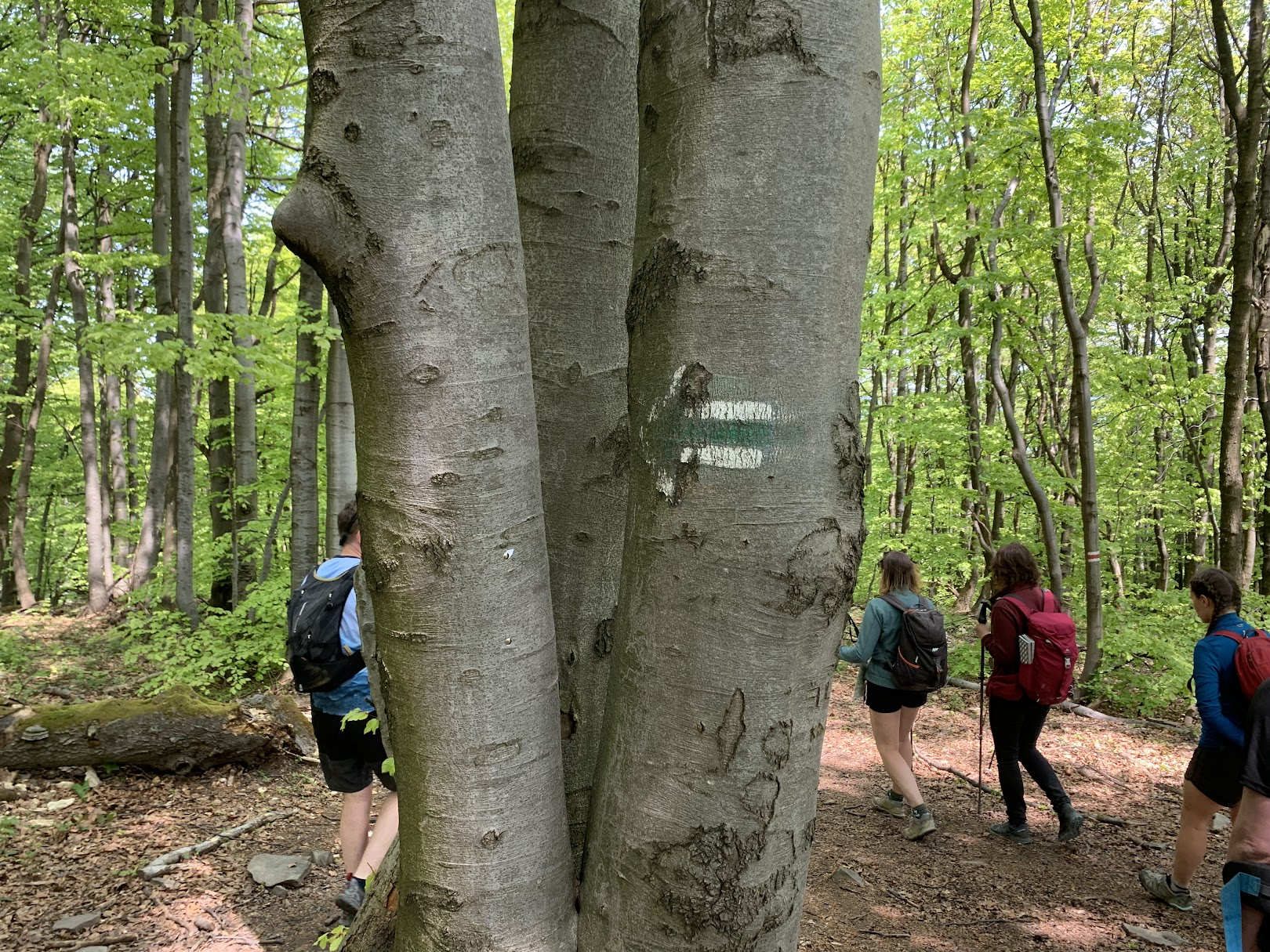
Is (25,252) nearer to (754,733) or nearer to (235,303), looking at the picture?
→ (235,303)

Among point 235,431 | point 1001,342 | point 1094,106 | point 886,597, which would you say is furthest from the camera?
point 1001,342

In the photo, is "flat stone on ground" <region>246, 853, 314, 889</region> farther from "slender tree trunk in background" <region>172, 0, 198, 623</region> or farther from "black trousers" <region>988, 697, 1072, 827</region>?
"slender tree trunk in background" <region>172, 0, 198, 623</region>

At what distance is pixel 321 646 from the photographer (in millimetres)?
3252

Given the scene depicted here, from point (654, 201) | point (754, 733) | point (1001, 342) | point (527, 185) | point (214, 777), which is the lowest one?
point (214, 777)

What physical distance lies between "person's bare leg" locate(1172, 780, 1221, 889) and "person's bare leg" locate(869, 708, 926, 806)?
133cm

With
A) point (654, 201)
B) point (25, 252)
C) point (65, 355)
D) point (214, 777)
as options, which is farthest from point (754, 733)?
point (65, 355)

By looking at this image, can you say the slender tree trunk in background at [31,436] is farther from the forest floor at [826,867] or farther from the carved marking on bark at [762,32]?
the carved marking on bark at [762,32]

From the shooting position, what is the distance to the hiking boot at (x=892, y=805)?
5.07 m

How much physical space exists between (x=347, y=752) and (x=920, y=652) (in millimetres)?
3267

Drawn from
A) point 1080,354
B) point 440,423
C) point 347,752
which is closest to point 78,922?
point 347,752

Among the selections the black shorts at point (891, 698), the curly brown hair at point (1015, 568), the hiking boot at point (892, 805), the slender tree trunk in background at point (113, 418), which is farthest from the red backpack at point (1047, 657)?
the slender tree trunk in background at point (113, 418)

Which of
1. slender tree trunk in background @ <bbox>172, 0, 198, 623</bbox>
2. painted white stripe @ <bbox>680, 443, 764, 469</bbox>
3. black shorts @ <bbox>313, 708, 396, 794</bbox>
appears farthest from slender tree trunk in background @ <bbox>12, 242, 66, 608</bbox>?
painted white stripe @ <bbox>680, 443, 764, 469</bbox>

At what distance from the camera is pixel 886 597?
459cm

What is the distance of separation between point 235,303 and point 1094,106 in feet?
32.6
